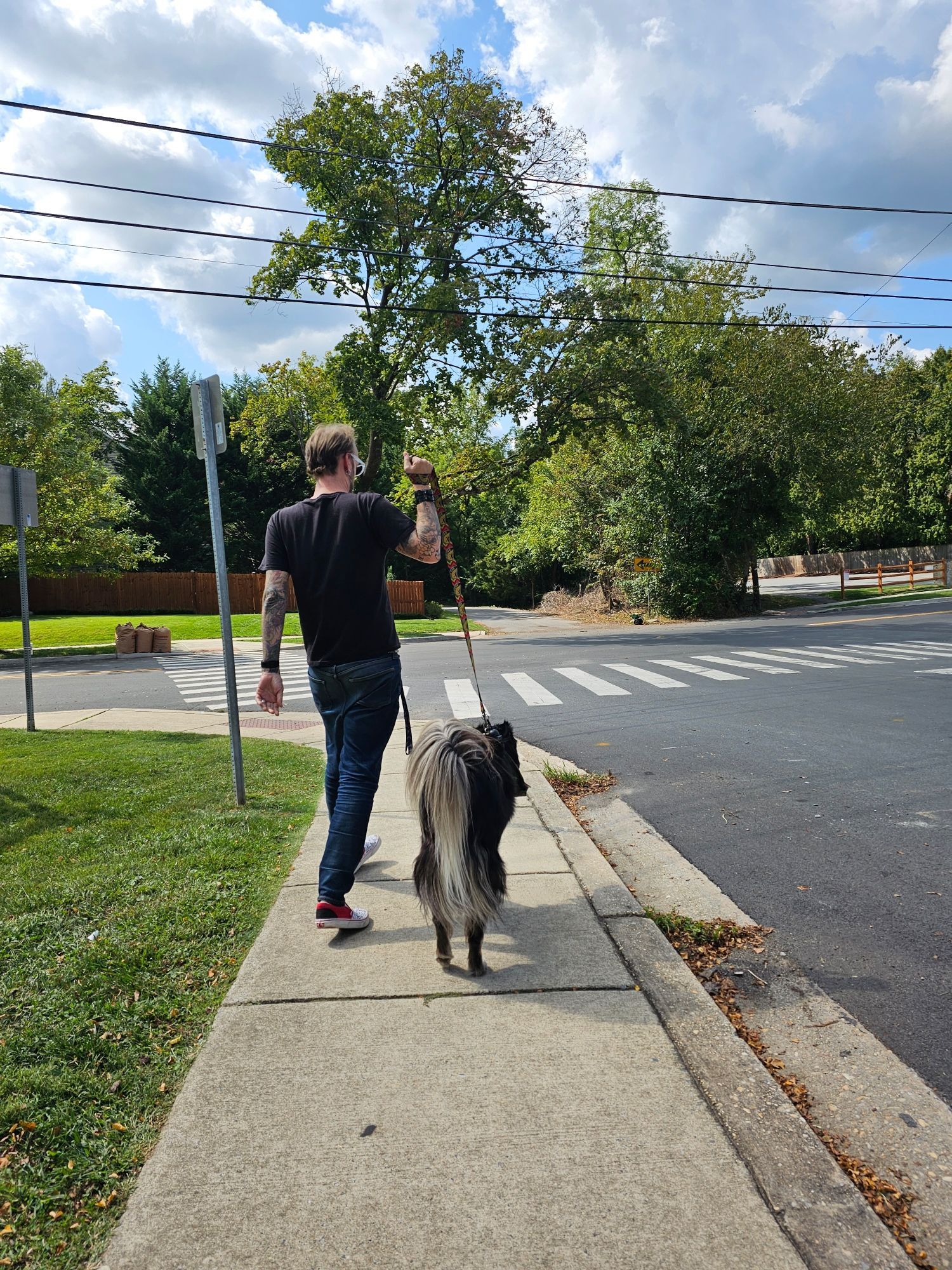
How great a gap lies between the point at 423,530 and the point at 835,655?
12662mm

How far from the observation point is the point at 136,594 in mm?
39875

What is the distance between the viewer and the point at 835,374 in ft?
89.5

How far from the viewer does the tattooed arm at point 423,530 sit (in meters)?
3.45

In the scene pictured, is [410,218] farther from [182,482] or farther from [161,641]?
[182,482]

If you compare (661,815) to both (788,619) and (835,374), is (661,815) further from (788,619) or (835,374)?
(835,374)

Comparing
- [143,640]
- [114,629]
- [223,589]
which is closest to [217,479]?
[223,589]

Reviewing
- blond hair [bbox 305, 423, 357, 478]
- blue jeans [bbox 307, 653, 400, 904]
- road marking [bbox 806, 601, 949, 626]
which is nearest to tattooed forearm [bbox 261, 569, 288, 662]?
blue jeans [bbox 307, 653, 400, 904]

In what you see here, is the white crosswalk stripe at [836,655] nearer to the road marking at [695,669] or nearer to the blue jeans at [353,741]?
the road marking at [695,669]

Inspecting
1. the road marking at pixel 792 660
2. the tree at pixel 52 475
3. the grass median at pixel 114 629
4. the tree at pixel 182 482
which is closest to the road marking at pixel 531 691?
the road marking at pixel 792 660

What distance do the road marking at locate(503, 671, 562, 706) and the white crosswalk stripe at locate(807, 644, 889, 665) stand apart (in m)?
5.11

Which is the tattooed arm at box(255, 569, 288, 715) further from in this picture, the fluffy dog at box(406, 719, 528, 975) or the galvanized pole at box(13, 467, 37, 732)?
the galvanized pole at box(13, 467, 37, 732)

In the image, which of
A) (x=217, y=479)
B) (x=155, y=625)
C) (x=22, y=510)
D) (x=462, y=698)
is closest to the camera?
(x=217, y=479)

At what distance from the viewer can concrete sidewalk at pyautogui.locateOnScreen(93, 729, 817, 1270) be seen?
1.85 metres

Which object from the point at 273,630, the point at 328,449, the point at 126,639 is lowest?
the point at 126,639
